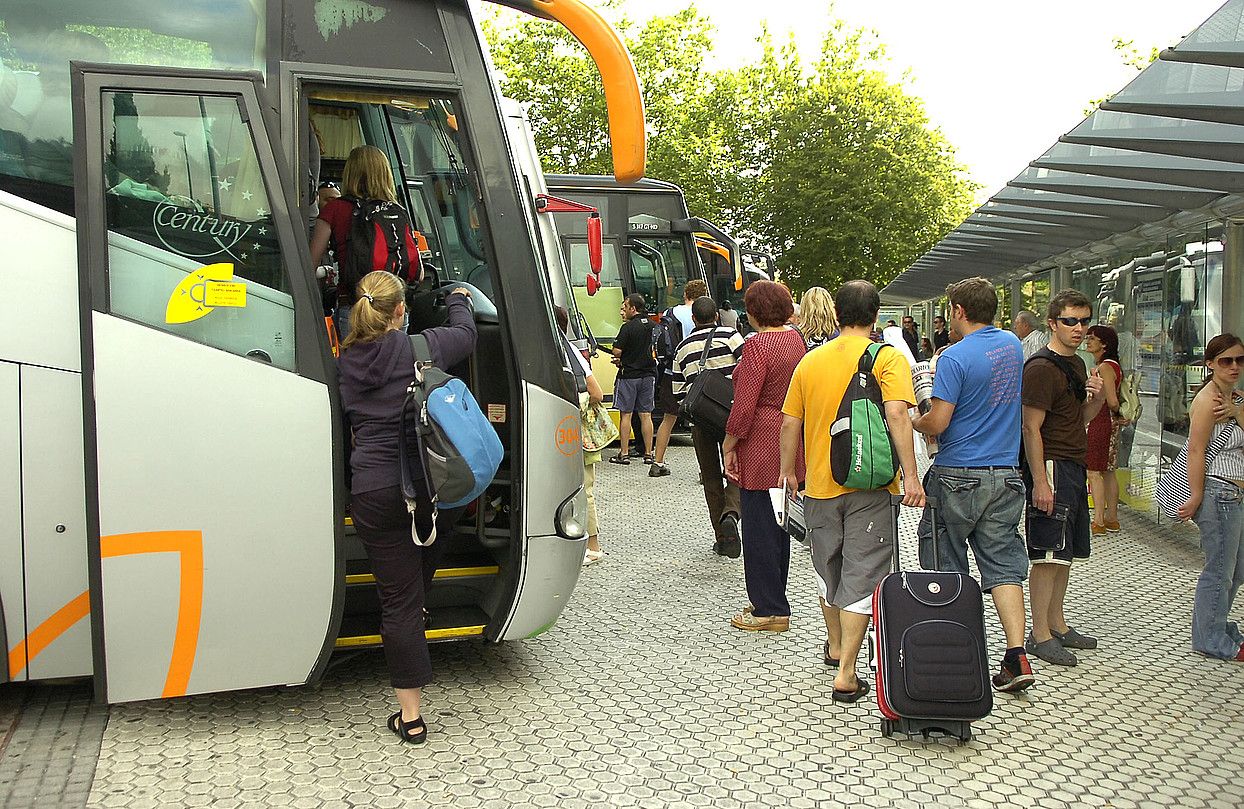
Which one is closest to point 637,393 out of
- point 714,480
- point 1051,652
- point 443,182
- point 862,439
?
point 714,480

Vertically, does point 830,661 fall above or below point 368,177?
below

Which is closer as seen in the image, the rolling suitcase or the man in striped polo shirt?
the rolling suitcase

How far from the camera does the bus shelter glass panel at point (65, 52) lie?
493 centimetres

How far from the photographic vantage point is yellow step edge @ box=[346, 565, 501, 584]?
18.9ft

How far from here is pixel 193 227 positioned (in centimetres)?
489

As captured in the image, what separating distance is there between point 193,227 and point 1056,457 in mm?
4178

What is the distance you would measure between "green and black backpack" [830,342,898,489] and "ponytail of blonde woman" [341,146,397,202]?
7.72 feet

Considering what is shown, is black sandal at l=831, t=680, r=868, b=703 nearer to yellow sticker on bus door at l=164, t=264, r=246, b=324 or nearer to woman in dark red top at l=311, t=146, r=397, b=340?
woman in dark red top at l=311, t=146, r=397, b=340

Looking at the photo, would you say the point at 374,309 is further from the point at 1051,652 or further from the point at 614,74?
the point at 1051,652

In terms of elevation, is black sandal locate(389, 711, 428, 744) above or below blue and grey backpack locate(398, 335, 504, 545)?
below

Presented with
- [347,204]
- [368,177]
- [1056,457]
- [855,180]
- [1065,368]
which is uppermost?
[855,180]

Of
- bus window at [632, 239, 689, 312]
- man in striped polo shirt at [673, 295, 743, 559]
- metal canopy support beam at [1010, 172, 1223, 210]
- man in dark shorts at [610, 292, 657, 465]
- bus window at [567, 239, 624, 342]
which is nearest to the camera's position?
man in striped polo shirt at [673, 295, 743, 559]

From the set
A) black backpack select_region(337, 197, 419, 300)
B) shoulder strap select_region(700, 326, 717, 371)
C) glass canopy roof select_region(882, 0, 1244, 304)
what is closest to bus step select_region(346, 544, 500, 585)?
black backpack select_region(337, 197, 419, 300)

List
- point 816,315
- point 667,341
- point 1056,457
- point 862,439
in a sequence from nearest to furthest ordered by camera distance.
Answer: point 862,439 < point 1056,457 < point 816,315 < point 667,341
